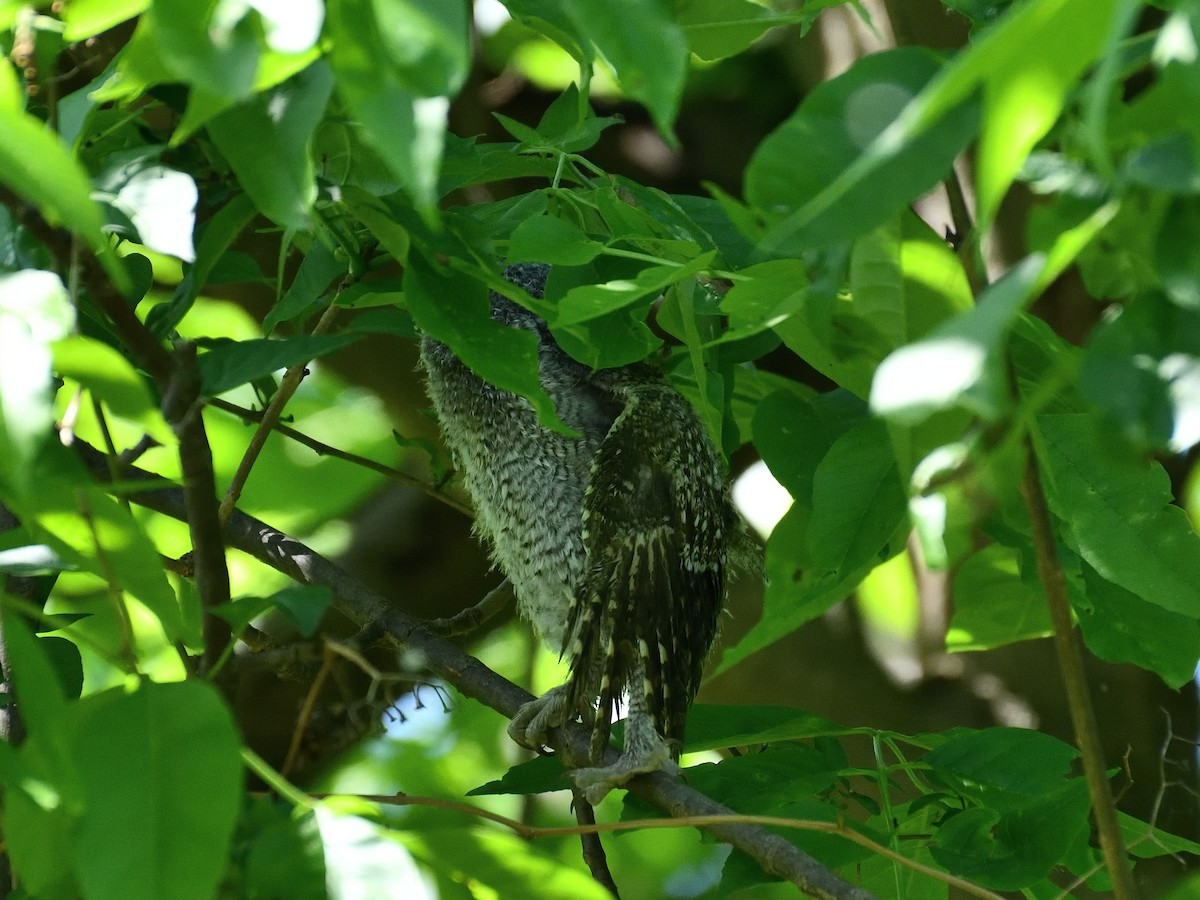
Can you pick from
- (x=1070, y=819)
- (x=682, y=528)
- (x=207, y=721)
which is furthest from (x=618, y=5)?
(x=682, y=528)

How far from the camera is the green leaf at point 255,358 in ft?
2.23

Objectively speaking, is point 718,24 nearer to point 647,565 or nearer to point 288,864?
point 647,565

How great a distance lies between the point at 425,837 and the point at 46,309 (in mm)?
298

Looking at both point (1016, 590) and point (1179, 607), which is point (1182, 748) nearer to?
point (1016, 590)

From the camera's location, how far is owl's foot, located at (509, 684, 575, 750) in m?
1.18

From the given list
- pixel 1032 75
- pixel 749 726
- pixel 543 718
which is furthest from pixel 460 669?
pixel 1032 75

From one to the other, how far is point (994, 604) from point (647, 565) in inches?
15.0

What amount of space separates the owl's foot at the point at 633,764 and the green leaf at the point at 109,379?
1.95 ft

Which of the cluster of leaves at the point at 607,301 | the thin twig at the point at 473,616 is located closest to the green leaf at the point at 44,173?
the cluster of leaves at the point at 607,301

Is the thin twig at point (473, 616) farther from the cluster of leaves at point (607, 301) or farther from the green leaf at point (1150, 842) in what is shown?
the green leaf at point (1150, 842)

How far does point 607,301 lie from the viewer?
756 millimetres

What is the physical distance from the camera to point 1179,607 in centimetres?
89

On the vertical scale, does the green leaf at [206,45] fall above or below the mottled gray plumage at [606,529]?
above

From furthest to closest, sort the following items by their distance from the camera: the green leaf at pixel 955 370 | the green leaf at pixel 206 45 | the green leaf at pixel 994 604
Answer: the green leaf at pixel 994 604, the green leaf at pixel 206 45, the green leaf at pixel 955 370
